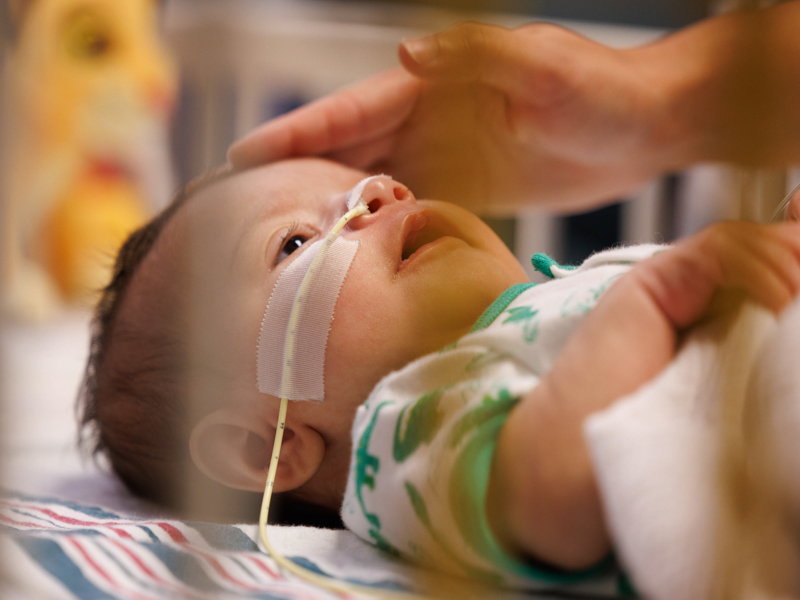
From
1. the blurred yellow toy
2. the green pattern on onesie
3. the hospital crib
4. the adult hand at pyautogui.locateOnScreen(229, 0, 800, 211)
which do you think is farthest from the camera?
the blurred yellow toy

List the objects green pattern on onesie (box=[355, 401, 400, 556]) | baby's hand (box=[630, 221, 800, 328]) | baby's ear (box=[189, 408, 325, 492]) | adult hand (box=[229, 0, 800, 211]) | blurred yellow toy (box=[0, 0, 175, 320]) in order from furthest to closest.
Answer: blurred yellow toy (box=[0, 0, 175, 320]) < adult hand (box=[229, 0, 800, 211]) < baby's ear (box=[189, 408, 325, 492]) < green pattern on onesie (box=[355, 401, 400, 556]) < baby's hand (box=[630, 221, 800, 328])

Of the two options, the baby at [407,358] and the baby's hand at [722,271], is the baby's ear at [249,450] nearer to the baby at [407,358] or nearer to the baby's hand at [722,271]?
the baby at [407,358]

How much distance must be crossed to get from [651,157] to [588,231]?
533mm

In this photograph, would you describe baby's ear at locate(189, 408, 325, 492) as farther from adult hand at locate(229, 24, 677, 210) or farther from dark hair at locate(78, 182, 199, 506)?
adult hand at locate(229, 24, 677, 210)

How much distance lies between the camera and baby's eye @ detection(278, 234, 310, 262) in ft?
2.27

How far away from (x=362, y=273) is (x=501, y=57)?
0.32 meters

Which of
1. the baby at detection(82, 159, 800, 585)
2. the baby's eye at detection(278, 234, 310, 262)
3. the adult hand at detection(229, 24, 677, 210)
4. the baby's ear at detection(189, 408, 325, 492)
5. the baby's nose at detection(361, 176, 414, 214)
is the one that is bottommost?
the baby's ear at detection(189, 408, 325, 492)

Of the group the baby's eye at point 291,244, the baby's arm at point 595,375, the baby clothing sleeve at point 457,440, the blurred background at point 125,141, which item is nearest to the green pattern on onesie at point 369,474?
the baby clothing sleeve at point 457,440

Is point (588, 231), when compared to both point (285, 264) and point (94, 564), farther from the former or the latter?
point (94, 564)

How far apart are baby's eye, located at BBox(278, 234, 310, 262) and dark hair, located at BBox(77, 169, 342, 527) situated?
0.10 meters

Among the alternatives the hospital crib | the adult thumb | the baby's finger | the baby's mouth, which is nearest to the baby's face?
the baby's mouth

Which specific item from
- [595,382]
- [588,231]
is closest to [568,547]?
[595,382]

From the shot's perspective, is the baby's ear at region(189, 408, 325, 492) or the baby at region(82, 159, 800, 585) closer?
the baby at region(82, 159, 800, 585)

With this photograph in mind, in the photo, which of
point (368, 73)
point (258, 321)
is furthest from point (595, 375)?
point (368, 73)
